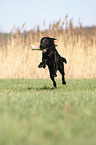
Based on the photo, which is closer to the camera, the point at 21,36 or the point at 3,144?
the point at 3,144

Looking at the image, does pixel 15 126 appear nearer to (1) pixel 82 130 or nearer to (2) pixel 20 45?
(1) pixel 82 130

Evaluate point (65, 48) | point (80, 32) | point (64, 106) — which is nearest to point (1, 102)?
point (64, 106)

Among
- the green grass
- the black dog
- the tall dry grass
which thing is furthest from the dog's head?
the tall dry grass

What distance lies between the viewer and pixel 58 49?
9602mm

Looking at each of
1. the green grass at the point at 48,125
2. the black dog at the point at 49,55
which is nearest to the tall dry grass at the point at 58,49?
the black dog at the point at 49,55

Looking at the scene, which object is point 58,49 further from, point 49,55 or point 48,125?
point 48,125

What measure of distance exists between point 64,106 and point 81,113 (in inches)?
11.6

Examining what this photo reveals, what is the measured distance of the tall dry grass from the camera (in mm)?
9539

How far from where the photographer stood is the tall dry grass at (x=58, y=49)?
376 inches

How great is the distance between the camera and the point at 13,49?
388 inches

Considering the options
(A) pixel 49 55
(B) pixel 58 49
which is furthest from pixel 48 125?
(B) pixel 58 49

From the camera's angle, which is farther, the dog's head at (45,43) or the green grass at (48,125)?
the dog's head at (45,43)

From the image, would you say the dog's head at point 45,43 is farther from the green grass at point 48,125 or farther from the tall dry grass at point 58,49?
the tall dry grass at point 58,49

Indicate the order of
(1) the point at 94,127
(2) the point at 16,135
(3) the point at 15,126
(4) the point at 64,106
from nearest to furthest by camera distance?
(2) the point at 16,135 < (3) the point at 15,126 < (1) the point at 94,127 < (4) the point at 64,106
